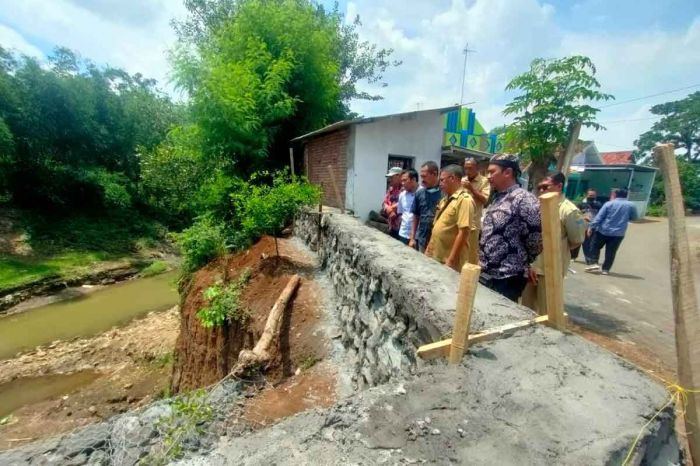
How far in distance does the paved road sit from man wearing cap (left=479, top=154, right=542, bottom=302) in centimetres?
249

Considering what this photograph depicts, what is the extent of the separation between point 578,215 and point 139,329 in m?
10.8

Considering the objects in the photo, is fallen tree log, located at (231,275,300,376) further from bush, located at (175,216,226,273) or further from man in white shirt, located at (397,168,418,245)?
bush, located at (175,216,226,273)

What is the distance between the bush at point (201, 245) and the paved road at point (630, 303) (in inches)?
258

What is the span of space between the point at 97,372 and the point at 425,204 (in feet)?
27.7

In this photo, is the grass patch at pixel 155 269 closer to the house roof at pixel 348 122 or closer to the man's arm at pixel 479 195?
the house roof at pixel 348 122

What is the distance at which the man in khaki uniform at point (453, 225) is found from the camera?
11.3 feet

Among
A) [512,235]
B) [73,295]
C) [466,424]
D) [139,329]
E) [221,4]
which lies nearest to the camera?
[466,424]

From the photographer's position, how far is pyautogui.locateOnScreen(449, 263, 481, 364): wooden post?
173 centimetres

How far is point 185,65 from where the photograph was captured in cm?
919

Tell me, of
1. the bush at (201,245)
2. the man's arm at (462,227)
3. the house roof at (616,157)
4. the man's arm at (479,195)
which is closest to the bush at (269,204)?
the bush at (201,245)

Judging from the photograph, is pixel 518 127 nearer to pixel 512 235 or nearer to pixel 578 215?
pixel 578 215

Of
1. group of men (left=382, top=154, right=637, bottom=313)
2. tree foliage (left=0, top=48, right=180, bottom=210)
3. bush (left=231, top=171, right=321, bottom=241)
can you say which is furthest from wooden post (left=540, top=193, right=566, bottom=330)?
tree foliage (left=0, top=48, right=180, bottom=210)

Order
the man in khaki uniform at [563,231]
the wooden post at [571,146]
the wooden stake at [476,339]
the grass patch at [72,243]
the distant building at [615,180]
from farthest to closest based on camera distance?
the distant building at [615,180], the grass patch at [72,243], the wooden post at [571,146], the man in khaki uniform at [563,231], the wooden stake at [476,339]

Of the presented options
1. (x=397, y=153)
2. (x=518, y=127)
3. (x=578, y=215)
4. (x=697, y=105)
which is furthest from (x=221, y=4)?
(x=697, y=105)
